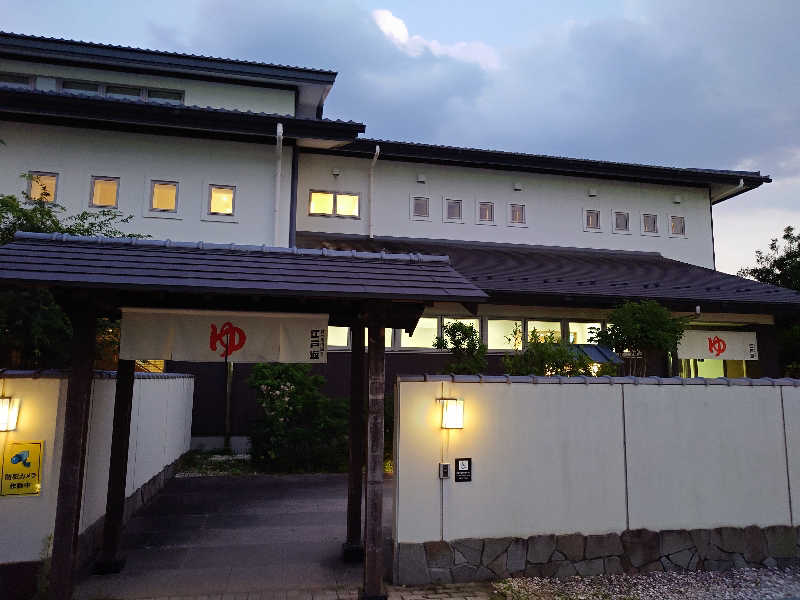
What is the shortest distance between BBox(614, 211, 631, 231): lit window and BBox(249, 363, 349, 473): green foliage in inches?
458

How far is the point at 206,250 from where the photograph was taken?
624 cm

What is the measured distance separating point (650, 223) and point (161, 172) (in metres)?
15.9

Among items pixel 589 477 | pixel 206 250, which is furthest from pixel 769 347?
pixel 206 250

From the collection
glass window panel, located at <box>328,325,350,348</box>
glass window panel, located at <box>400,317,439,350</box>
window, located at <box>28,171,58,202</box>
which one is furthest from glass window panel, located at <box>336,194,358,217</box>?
window, located at <box>28,171,58,202</box>

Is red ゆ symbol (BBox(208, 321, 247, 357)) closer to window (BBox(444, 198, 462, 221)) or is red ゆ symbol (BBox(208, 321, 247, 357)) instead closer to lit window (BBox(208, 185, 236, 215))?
lit window (BBox(208, 185, 236, 215))

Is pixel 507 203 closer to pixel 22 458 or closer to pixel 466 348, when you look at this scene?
pixel 466 348

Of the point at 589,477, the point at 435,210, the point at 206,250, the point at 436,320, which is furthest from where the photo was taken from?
the point at 435,210

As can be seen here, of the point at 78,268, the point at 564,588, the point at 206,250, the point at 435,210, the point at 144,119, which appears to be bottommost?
the point at 564,588

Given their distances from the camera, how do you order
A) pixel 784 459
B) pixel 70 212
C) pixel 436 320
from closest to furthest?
pixel 784 459, pixel 70 212, pixel 436 320

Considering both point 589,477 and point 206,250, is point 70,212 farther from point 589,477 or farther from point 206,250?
point 589,477

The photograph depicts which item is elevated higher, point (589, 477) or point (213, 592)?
point (589, 477)

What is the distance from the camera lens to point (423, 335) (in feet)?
50.2

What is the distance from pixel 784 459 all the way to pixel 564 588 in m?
3.72

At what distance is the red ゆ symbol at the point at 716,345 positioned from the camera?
15.3 meters
